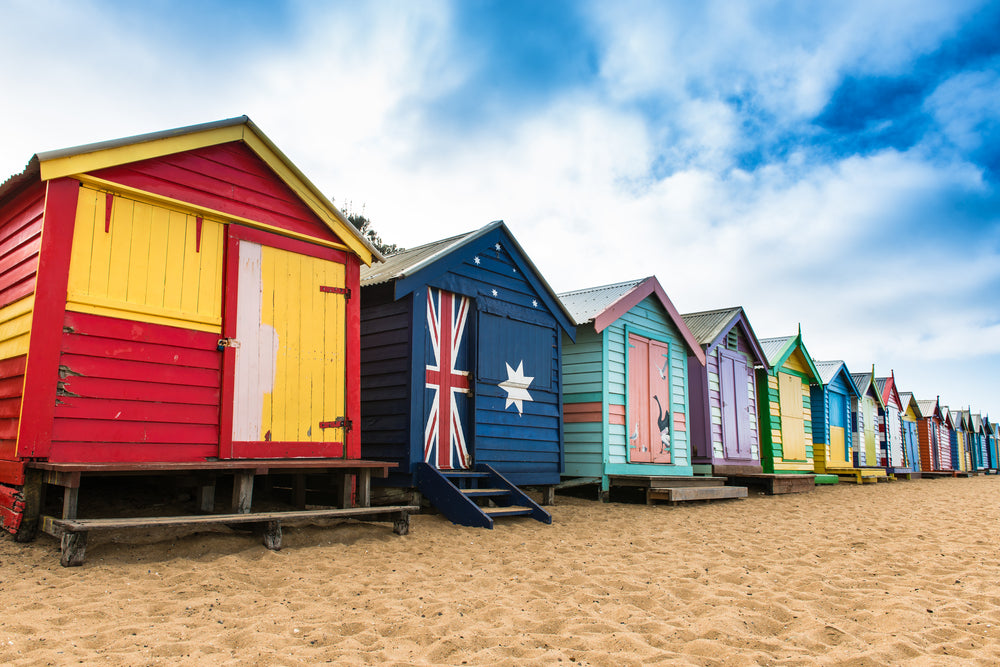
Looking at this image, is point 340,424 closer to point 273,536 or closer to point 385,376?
point 385,376

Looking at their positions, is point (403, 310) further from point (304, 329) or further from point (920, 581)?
point (920, 581)

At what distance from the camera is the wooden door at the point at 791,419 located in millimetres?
17797

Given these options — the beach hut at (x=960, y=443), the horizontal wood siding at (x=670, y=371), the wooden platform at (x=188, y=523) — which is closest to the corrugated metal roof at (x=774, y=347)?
the horizontal wood siding at (x=670, y=371)

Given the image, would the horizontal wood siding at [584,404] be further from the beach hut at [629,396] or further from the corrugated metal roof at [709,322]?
the corrugated metal roof at [709,322]

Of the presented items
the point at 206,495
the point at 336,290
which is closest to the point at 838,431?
the point at 336,290

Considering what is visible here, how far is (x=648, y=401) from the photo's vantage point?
12.1m

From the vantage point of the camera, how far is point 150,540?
525 cm

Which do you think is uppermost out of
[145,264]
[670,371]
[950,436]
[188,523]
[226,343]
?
[145,264]

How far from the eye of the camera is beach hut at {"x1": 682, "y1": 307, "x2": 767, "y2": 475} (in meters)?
14.0

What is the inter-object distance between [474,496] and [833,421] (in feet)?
55.7

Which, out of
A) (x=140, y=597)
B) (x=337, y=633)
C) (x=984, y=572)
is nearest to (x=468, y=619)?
(x=337, y=633)

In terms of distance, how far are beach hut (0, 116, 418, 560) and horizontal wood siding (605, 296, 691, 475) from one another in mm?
5388

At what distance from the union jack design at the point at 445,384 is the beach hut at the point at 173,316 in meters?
1.34

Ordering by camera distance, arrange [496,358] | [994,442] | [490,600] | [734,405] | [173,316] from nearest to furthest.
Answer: [490,600]
[173,316]
[496,358]
[734,405]
[994,442]
